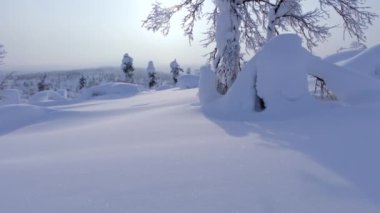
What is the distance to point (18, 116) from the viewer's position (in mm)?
9656

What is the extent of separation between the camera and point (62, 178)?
345 centimetres

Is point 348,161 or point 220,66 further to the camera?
point 220,66

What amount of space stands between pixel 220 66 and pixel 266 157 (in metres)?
6.95

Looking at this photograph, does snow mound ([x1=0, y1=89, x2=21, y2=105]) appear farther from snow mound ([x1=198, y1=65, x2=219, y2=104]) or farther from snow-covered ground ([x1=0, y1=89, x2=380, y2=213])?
snow-covered ground ([x1=0, y1=89, x2=380, y2=213])

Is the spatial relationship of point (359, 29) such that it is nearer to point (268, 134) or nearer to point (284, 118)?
point (284, 118)

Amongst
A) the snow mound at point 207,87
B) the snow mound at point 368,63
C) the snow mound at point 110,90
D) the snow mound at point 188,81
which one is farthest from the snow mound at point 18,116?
the snow mound at point 188,81

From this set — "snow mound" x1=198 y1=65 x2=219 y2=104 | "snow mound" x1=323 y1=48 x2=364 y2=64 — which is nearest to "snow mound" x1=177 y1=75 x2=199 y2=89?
"snow mound" x1=323 y1=48 x2=364 y2=64

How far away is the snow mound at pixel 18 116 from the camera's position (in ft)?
29.9

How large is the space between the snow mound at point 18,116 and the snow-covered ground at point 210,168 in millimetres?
3376

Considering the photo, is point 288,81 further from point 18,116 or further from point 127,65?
point 127,65

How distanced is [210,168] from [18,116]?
7.78m

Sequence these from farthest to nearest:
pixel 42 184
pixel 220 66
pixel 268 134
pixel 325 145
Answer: pixel 220 66
pixel 268 134
pixel 325 145
pixel 42 184

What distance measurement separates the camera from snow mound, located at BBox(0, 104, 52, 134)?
9125 mm

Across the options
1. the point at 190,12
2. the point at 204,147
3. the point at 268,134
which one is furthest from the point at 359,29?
the point at 204,147
